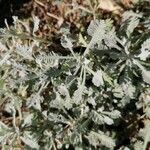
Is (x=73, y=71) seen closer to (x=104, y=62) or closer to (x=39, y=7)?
(x=104, y=62)

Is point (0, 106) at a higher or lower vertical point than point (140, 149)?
higher

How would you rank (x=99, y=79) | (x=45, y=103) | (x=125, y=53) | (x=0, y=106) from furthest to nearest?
1. (x=0, y=106)
2. (x=45, y=103)
3. (x=125, y=53)
4. (x=99, y=79)

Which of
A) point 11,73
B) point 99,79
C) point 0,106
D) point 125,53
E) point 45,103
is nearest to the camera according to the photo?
point 99,79

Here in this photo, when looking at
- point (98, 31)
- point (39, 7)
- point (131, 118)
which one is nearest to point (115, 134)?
point (131, 118)

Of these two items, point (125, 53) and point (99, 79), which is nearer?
point (99, 79)

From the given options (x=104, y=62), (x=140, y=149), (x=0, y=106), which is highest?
(x=104, y=62)

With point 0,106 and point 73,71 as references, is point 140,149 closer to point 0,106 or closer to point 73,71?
point 73,71

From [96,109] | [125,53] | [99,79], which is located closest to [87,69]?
[99,79]
